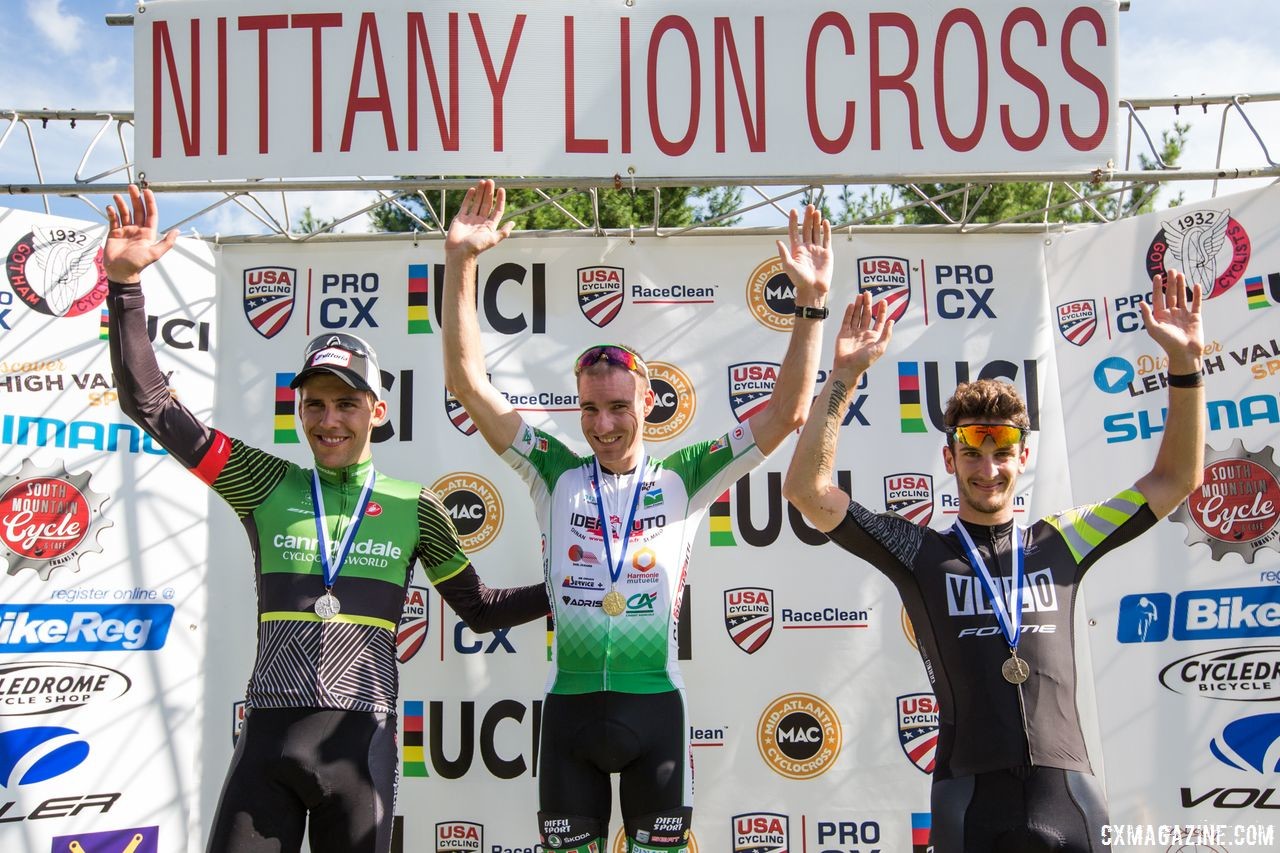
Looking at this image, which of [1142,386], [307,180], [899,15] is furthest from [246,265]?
[1142,386]

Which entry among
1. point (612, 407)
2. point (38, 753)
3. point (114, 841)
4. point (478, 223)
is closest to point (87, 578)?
point (38, 753)

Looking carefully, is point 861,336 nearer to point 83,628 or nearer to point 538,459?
point 538,459

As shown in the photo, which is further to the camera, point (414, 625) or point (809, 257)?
point (414, 625)

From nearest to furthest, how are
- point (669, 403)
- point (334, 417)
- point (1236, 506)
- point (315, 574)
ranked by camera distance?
1. point (315, 574)
2. point (334, 417)
3. point (1236, 506)
4. point (669, 403)

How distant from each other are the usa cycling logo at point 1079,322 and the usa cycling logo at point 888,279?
680 mm

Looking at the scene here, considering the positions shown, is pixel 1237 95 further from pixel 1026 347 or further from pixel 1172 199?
pixel 1172 199

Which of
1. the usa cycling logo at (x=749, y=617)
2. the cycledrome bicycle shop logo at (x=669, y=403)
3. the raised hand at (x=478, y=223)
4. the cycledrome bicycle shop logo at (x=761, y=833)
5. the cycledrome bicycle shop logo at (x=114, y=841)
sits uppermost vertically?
the raised hand at (x=478, y=223)

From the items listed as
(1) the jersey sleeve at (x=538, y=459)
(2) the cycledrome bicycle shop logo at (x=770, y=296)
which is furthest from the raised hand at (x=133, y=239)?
(2) the cycledrome bicycle shop logo at (x=770, y=296)

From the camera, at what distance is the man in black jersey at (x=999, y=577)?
7.76ft

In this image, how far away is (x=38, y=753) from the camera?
12.6ft

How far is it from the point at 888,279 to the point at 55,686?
3873 mm

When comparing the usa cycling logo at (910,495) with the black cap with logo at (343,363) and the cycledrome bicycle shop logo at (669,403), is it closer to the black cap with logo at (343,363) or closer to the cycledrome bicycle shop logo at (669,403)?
the cycledrome bicycle shop logo at (669,403)

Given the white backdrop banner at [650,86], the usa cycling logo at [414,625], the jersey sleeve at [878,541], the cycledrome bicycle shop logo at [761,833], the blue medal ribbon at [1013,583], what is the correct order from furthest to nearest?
1. the usa cycling logo at [414,625]
2. the cycledrome bicycle shop logo at [761,833]
3. the white backdrop banner at [650,86]
4. the jersey sleeve at [878,541]
5. the blue medal ribbon at [1013,583]

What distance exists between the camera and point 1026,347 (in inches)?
171
